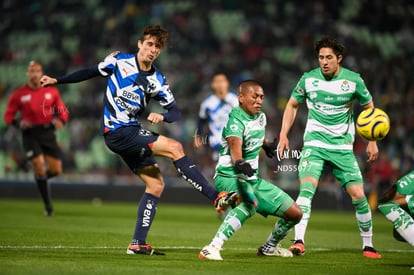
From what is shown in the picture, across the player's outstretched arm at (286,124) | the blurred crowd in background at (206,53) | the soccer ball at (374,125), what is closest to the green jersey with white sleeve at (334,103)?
the player's outstretched arm at (286,124)

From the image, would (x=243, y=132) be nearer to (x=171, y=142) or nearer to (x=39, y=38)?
(x=171, y=142)

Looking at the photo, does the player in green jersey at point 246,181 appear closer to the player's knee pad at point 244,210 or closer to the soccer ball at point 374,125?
the player's knee pad at point 244,210

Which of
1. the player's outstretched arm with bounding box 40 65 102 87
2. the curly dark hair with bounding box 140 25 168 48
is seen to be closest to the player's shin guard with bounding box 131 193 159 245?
the player's outstretched arm with bounding box 40 65 102 87

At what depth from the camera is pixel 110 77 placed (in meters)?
9.00

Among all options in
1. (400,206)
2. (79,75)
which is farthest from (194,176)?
(400,206)

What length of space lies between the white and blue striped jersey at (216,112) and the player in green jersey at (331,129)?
542 centimetres

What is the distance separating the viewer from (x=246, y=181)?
838 centimetres

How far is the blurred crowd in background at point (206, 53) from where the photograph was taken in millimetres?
22000

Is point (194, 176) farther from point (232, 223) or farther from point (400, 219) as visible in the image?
point (400, 219)

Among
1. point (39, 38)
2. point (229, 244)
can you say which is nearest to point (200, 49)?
point (39, 38)

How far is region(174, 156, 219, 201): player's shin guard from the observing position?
27.8 feet

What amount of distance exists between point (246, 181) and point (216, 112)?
681 centimetres

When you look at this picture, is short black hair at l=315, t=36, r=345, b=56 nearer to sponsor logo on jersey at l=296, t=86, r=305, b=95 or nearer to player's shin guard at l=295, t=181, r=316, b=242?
sponsor logo on jersey at l=296, t=86, r=305, b=95

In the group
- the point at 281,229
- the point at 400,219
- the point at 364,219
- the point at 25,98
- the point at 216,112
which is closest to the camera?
the point at 400,219
